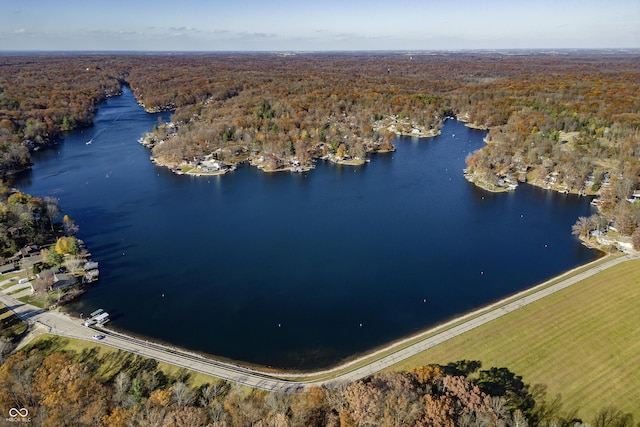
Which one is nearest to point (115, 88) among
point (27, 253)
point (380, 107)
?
point (380, 107)

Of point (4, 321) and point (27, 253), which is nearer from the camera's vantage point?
point (4, 321)

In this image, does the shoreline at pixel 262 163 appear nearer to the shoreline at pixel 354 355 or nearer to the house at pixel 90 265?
the house at pixel 90 265

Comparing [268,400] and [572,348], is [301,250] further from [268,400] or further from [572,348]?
[572,348]

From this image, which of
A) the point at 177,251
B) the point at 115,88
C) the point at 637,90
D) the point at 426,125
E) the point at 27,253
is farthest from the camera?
the point at 115,88

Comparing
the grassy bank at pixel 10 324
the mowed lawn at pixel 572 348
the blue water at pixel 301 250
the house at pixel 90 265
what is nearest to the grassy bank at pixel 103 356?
the grassy bank at pixel 10 324

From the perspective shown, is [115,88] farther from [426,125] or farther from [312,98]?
[426,125]
